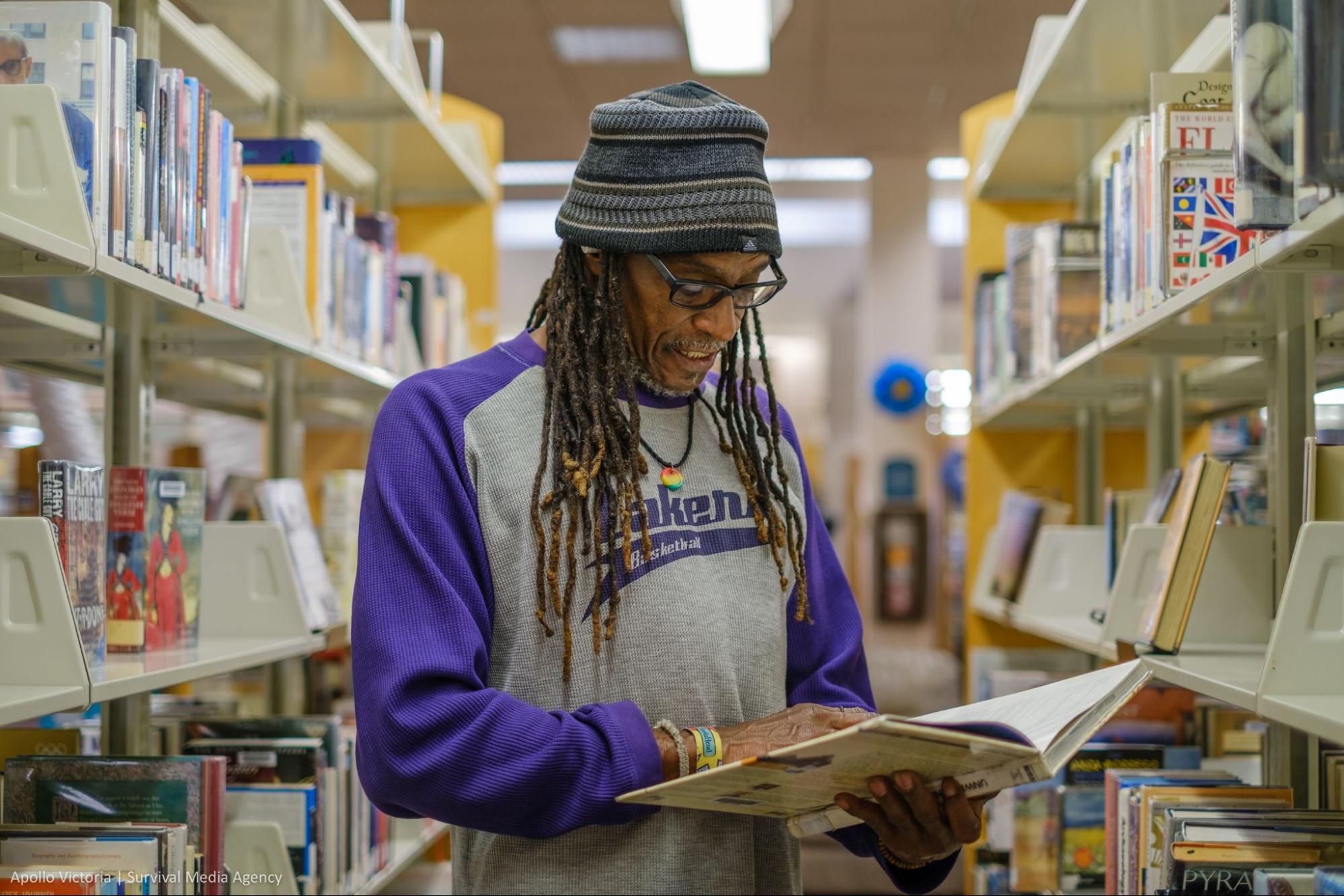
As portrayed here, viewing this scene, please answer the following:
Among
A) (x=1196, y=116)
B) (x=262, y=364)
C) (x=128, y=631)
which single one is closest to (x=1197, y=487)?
(x=1196, y=116)

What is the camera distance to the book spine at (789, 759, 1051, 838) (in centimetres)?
99

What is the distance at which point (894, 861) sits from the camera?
4.34ft

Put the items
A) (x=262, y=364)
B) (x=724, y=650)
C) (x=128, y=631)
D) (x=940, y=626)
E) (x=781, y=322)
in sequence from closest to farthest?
(x=724, y=650), (x=128, y=631), (x=262, y=364), (x=940, y=626), (x=781, y=322)

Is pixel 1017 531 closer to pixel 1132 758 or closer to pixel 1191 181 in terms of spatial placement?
pixel 1132 758

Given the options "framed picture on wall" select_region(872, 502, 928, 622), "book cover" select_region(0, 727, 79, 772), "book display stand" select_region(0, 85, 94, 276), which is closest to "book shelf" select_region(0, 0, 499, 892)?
"book display stand" select_region(0, 85, 94, 276)

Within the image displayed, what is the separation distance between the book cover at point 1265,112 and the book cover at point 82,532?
53.4 inches

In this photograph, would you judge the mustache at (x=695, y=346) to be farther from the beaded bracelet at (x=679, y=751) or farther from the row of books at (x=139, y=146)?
the row of books at (x=139, y=146)

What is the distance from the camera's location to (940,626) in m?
8.05

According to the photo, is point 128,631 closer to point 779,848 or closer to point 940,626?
point 779,848

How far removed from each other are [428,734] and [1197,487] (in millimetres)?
1118

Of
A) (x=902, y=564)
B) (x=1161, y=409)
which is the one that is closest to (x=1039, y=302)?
(x=1161, y=409)

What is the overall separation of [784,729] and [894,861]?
0.79 ft

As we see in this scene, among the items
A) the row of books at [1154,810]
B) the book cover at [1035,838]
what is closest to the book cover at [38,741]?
the row of books at [1154,810]

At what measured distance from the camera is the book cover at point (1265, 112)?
1.19 meters
